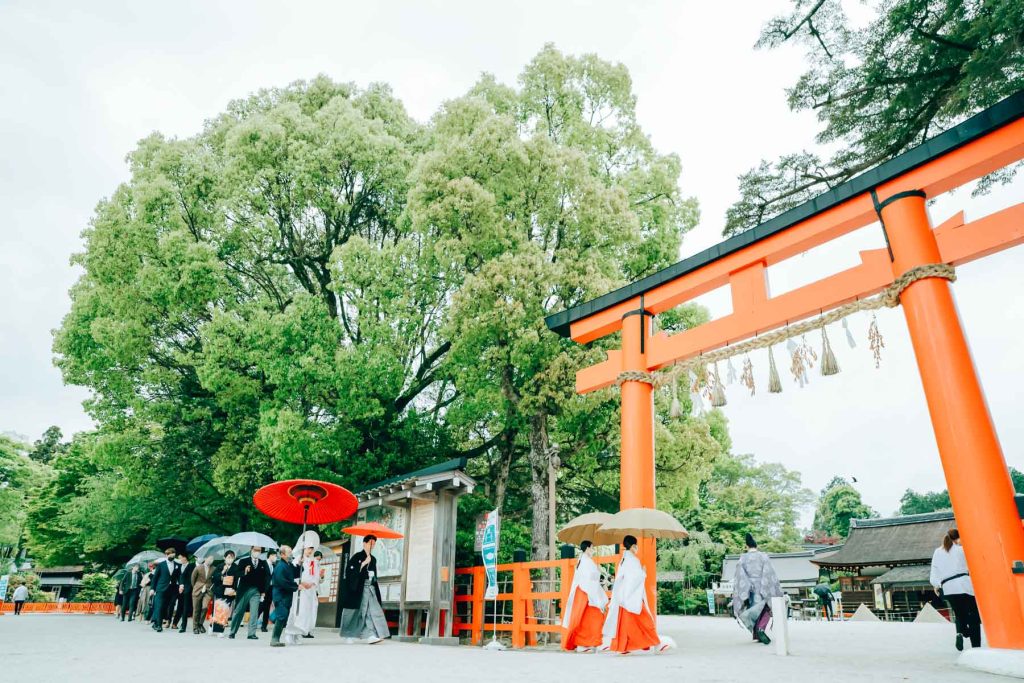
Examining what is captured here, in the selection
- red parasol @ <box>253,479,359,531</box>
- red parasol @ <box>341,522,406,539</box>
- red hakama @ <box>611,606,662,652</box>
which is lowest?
red hakama @ <box>611,606,662,652</box>

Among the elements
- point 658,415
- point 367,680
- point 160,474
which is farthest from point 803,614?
point 367,680

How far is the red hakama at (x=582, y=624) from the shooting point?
7.25 m

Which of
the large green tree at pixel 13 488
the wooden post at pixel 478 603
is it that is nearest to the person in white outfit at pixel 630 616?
the wooden post at pixel 478 603

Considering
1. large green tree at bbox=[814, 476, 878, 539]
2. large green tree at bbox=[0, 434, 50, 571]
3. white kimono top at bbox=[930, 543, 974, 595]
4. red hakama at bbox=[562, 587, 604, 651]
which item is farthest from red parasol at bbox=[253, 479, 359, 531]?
large green tree at bbox=[814, 476, 878, 539]

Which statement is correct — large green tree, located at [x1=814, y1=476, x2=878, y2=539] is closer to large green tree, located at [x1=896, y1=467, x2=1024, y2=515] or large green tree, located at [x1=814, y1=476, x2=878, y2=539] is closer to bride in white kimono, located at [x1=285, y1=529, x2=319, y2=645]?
large green tree, located at [x1=896, y1=467, x2=1024, y2=515]

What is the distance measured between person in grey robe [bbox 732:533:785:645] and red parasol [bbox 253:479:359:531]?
5714mm

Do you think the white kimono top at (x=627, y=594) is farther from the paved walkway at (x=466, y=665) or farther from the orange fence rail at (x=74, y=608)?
the orange fence rail at (x=74, y=608)

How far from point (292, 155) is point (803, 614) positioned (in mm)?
24874

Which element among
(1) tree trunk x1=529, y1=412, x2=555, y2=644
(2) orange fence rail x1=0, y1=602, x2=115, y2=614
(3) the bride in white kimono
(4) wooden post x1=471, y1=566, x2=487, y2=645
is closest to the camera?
(3) the bride in white kimono

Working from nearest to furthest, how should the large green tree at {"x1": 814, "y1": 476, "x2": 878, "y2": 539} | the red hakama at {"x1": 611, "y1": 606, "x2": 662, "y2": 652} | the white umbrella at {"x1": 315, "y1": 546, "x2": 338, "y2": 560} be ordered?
1. the red hakama at {"x1": 611, "y1": 606, "x2": 662, "y2": 652}
2. the white umbrella at {"x1": 315, "y1": 546, "x2": 338, "y2": 560}
3. the large green tree at {"x1": 814, "y1": 476, "x2": 878, "y2": 539}

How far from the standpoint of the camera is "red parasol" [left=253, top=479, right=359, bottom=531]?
918cm

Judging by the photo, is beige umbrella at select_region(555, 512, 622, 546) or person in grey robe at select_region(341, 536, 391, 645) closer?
beige umbrella at select_region(555, 512, 622, 546)

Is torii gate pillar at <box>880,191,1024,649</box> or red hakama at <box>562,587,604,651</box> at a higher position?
torii gate pillar at <box>880,191,1024,649</box>

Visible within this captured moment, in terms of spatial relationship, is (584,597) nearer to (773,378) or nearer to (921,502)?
(773,378)
